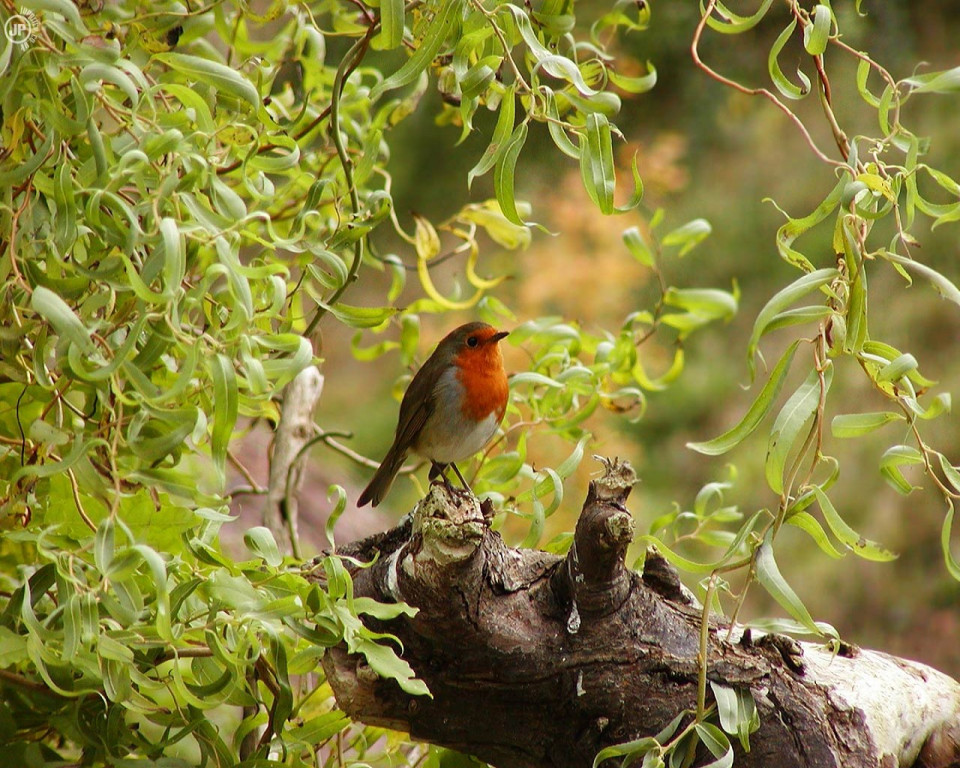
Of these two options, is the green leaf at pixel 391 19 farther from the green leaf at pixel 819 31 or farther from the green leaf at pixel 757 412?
the green leaf at pixel 757 412

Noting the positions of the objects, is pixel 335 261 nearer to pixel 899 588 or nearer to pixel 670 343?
pixel 670 343

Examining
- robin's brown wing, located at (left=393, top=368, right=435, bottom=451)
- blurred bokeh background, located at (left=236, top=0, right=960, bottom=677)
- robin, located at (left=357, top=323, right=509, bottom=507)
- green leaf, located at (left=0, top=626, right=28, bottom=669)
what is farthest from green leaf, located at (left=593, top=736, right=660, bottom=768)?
blurred bokeh background, located at (left=236, top=0, right=960, bottom=677)

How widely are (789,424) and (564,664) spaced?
17.8 inches

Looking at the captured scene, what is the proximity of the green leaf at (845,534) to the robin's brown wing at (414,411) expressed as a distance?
3.76 feet

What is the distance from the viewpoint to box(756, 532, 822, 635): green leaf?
1.14 m

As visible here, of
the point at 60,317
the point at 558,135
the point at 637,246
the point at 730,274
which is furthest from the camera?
the point at 730,274

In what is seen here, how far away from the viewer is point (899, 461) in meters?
1.15

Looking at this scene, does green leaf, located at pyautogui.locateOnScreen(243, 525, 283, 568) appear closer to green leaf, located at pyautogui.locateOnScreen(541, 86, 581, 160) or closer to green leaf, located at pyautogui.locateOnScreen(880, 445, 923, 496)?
green leaf, located at pyautogui.locateOnScreen(541, 86, 581, 160)

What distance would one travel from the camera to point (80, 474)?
1.10m

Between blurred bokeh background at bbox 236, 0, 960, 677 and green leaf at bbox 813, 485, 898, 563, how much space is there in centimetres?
181

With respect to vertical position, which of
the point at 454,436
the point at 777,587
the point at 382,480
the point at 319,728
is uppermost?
the point at 777,587

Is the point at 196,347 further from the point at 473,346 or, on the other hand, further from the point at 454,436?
the point at 473,346

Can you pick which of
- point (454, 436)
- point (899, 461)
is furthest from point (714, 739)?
point (454, 436)

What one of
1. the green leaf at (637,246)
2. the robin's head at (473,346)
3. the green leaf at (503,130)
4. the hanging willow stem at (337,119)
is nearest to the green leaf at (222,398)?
the hanging willow stem at (337,119)
